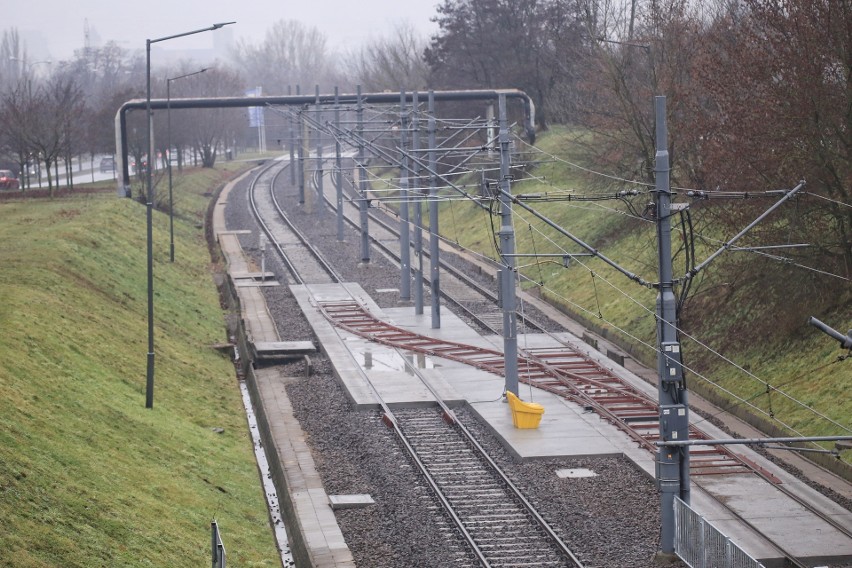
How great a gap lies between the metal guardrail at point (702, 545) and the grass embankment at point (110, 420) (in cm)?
645

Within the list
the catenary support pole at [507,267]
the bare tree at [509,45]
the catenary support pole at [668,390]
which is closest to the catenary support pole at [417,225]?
the catenary support pole at [507,267]

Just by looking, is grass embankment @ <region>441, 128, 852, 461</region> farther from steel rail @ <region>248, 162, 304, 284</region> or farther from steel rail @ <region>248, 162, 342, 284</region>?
steel rail @ <region>248, 162, 304, 284</region>

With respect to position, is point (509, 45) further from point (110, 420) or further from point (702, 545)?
point (702, 545)

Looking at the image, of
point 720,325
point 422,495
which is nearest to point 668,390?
point 422,495

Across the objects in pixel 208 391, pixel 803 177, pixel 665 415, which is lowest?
pixel 208 391

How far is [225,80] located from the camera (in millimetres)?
134125

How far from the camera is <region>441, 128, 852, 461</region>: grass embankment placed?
27.9 metres

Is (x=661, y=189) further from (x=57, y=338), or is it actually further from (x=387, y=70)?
(x=387, y=70)

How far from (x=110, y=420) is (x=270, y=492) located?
3.55 metres

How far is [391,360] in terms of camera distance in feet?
118

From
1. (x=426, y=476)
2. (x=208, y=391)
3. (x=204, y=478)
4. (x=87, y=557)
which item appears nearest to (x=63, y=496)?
(x=87, y=557)

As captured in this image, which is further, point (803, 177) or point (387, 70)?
point (387, 70)

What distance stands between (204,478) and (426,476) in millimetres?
4223

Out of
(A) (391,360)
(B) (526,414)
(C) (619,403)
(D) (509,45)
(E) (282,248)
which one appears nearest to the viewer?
(B) (526,414)
